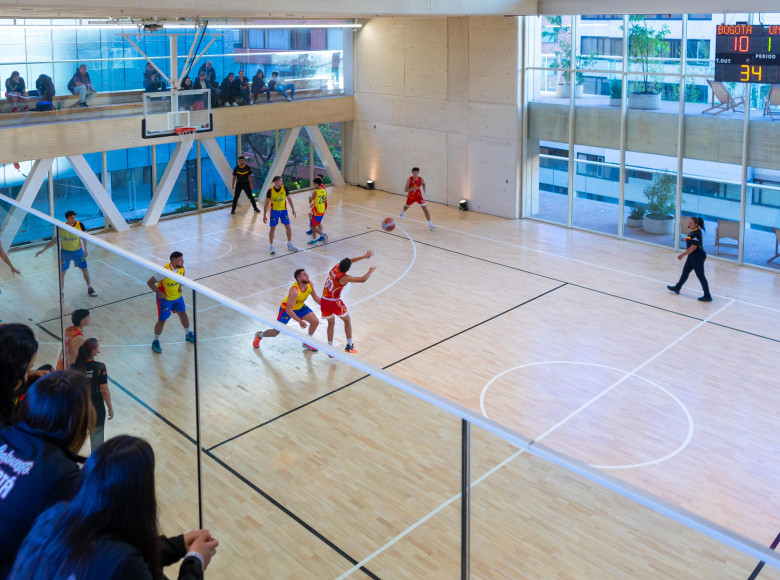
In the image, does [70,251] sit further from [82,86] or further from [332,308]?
[82,86]

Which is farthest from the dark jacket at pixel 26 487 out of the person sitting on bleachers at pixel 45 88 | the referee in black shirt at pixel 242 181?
the referee in black shirt at pixel 242 181

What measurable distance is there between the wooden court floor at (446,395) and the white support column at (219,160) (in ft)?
3.97

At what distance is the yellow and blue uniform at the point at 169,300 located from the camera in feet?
15.0

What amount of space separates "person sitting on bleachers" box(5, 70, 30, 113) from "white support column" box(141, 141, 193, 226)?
3.74 meters

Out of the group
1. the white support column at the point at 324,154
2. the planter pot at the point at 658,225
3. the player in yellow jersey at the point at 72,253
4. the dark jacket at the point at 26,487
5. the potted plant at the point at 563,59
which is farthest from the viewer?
the white support column at the point at 324,154

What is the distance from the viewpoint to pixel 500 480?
327 centimetres

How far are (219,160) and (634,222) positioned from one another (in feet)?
35.8

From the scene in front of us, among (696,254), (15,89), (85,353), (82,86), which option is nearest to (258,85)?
(82,86)

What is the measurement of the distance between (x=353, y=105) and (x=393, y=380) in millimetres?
21901

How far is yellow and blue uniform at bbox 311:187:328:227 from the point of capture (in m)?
18.0

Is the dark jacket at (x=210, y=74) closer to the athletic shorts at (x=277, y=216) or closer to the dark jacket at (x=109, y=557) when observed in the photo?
the athletic shorts at (x=277, y=216)

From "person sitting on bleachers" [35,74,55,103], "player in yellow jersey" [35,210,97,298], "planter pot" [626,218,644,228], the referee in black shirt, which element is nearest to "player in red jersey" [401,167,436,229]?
the referee in black shirt

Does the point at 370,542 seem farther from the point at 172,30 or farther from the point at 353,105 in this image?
the point at 353,105

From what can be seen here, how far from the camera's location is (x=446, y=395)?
36.7 ft
